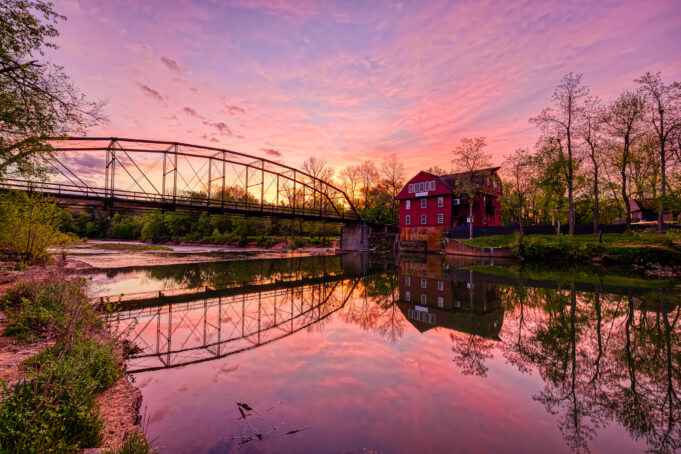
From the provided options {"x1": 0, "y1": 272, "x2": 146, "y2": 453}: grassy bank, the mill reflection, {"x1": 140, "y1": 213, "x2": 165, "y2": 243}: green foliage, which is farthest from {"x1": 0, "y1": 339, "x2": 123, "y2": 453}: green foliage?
{"x1": 140, "y1": 213, "x2": 165, "y2": 243}: green foliage

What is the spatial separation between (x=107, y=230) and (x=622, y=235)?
133 m

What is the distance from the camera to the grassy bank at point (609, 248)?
2341cm

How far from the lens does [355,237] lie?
52969 mm

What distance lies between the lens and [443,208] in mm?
48875

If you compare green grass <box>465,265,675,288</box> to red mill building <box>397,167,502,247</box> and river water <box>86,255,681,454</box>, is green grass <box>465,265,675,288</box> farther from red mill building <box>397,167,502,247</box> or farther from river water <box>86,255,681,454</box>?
red mill building <box>397,167,502,247</box>

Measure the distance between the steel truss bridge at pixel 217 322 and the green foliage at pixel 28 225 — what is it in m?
12.1

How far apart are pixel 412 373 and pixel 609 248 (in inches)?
1225

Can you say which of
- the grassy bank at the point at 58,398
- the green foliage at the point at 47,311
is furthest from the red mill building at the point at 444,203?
the grassy bank at the point at 58,398

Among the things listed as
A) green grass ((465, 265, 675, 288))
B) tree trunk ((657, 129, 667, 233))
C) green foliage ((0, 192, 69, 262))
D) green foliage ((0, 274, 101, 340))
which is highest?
tree trunk ((657, 129, 667, 233))

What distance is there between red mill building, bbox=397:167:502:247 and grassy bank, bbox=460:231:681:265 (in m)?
11.9

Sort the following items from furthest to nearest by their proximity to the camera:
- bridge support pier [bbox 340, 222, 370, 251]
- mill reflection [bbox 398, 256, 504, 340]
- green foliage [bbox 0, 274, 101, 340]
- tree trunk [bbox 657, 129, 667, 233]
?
bridge support pier [bbox 340, 222, 370, 251] → tree trunk [bbox 657, 129, 667, 233] → mill reflection [bbox 398, 256, 504, 340] → green foliage [bbox 0, 274, 101, 340]

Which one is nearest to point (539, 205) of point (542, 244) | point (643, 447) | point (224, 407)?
point (542, 244)

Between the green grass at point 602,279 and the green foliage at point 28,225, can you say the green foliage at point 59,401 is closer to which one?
the green foliage at point 28,225

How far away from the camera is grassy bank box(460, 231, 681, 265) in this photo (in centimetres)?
2341
